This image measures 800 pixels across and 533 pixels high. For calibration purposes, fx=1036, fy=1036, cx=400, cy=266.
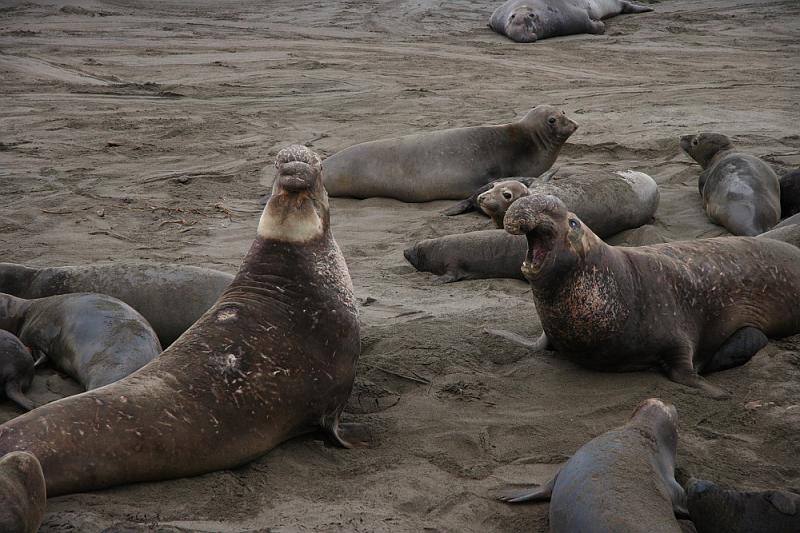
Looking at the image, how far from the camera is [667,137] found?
10.1 m

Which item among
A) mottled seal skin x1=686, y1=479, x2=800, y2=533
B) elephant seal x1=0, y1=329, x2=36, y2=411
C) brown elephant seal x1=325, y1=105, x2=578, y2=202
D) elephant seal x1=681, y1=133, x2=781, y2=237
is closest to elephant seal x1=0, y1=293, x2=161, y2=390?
elephant seal x1=0, y1=329, x2=36, y2=411

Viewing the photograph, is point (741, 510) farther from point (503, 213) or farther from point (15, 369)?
point (503, 213)

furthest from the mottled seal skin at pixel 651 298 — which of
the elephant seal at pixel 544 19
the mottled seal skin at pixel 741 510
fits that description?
the elephant seal at pixel 544 19

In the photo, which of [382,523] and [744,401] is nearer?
[382,523]

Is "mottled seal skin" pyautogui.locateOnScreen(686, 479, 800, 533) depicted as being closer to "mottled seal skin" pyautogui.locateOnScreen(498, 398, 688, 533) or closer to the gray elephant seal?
"mottled seal skin" pyautogui.locateOnScreen(498, 398, 688, 533)

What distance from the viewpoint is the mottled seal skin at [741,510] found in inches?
127

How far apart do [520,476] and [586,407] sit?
772mm

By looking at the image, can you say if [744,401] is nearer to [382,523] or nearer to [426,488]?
[426,488]

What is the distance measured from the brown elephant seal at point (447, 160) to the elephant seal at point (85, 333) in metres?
4.06

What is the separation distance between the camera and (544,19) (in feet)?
53.8

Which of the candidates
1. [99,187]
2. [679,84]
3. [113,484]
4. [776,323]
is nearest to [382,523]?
[113,484]

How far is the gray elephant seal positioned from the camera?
7145 mm

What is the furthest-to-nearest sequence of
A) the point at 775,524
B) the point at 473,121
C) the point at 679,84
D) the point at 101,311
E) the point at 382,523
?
the point at 679,84
the point at 473,121
the point at 101,311
the point at 382,523
the point at 775,524

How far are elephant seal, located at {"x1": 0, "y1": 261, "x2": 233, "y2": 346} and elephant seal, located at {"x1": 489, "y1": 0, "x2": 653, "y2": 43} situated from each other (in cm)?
1113
